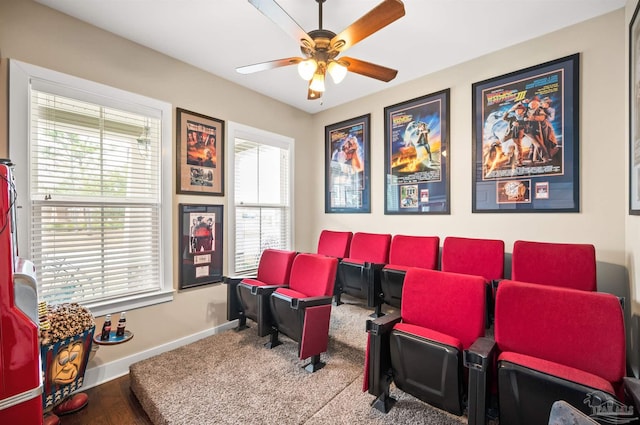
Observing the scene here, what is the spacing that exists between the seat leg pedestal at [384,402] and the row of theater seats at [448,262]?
3.22 ft

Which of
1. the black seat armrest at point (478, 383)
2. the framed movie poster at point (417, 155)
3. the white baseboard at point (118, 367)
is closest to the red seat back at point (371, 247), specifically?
the framed movie poster at point (417, 155)

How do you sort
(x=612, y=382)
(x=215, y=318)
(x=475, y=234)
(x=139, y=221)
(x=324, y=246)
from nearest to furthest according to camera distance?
1. (x=612, y=382)
2. (x=139, y=221)
3. (x=475, y=234)
4. (x=215, y=318)
5. (x=324, y=246)

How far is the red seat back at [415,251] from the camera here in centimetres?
294

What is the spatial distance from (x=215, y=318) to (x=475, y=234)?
314 cm

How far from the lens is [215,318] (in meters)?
3.20

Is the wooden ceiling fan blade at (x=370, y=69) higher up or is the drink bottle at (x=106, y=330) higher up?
the wooden ceiling fan blade at (x=370, y=69)

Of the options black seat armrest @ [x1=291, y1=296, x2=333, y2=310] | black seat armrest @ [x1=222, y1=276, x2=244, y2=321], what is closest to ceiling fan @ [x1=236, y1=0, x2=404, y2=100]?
black seat armrest @ [x1=291, y1=296, x2=333, y2=310]

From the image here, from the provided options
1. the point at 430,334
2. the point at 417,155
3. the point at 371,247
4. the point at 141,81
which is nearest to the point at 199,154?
the point at 141,81

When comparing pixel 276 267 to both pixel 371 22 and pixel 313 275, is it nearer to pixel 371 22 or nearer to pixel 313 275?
pixel 313 275

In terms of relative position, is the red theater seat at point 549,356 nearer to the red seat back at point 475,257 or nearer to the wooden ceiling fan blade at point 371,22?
the red seat back at point 475,257

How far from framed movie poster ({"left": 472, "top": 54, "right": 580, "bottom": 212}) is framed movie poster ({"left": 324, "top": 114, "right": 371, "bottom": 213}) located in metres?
1.40

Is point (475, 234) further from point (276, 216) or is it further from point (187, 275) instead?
point (187, 275)

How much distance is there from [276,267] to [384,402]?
1.63m

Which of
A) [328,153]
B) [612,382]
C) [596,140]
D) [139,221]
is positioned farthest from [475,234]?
[139,221]
